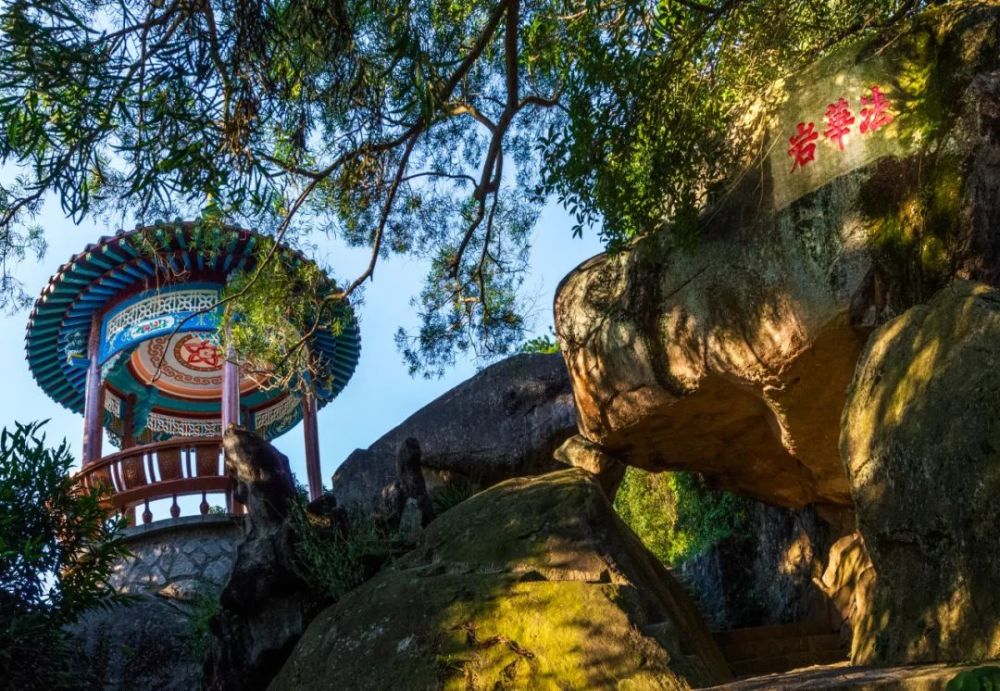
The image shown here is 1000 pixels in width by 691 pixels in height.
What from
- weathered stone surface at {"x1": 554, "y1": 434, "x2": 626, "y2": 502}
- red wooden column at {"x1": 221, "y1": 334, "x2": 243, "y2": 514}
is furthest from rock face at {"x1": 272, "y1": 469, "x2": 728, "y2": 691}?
red wooden column at {"x1": 221, "y1": 334, "x2": 243, "y2": 514}

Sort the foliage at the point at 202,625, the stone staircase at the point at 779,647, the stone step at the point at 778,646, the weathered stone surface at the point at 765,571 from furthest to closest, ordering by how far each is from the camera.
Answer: the weathered stone surface at the point at 765,571 → the stone step at the point at 778,646 → the stone staircase at the point at 779,647 → the foliage at the point at 202,625

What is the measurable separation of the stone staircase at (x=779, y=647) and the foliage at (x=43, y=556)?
5202mm

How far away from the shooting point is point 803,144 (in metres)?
6.74

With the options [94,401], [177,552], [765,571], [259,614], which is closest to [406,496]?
[259,614]

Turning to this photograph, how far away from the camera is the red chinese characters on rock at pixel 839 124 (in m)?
6.45

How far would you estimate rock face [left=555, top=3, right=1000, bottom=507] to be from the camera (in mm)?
6141

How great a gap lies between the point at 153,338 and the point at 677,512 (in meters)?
7.63

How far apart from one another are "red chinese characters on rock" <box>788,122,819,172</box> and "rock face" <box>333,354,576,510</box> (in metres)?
5.19

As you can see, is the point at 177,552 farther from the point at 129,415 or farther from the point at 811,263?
the point at 811,263

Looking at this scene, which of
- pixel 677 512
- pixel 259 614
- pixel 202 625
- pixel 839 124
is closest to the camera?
pixel 839 124

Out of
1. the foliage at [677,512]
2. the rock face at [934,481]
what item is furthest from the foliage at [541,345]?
the rock face at [934,481]

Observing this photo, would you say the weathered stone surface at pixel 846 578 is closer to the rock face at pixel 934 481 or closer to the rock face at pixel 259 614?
the rock face at pixel 934 481

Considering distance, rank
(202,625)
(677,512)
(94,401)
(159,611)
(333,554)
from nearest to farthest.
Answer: (333,554) → (202,625) → (159,611) → (94,401) → (677,512)

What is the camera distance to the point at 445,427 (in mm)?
11750
